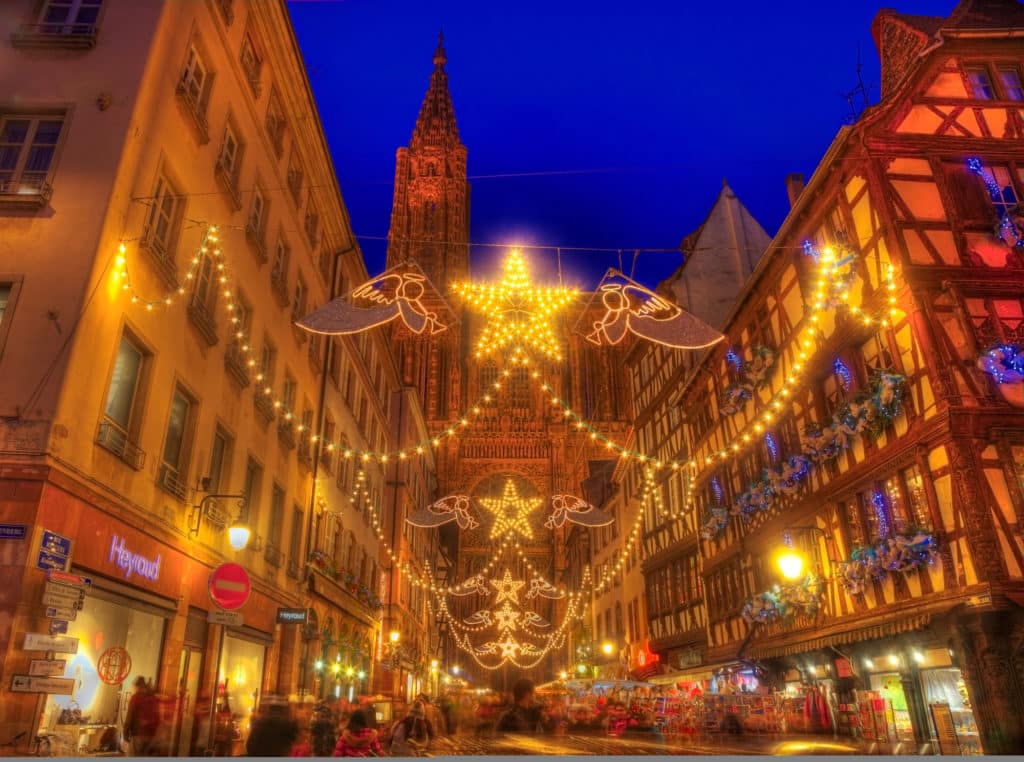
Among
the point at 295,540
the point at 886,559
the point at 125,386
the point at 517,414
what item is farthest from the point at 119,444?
the point at 517,414

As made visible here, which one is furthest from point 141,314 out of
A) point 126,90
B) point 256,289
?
point 256,289

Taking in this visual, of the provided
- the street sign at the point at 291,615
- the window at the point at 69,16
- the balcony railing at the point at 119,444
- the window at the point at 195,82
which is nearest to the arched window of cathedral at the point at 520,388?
the street sign at the point at 291,615

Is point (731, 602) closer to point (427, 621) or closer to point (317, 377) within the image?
point (317, 377)

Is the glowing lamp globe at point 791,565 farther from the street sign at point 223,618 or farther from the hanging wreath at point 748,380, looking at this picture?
the street sign at point 223,618

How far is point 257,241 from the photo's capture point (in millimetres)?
15406

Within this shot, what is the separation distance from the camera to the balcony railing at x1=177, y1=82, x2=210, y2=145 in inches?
462

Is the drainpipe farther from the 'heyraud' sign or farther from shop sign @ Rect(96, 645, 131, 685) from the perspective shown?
shop sign @ Rect(96, 645, 131, 685)

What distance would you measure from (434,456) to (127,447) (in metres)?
54.3

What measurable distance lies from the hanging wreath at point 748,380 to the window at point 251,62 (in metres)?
13.8

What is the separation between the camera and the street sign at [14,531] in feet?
25.9

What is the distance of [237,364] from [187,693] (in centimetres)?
601

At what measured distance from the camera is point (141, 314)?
10.5 metres

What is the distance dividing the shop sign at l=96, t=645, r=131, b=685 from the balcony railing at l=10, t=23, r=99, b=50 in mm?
8680

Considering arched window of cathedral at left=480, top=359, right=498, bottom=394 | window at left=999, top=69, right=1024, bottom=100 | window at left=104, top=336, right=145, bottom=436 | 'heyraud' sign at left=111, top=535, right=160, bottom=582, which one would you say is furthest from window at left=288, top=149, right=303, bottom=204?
arched window of cathedral at left=480, top=359, right=498, bottom=394
